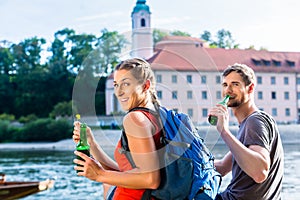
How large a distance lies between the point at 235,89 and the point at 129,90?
491 mm

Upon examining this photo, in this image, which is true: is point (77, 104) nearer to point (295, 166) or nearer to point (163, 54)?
point (163, 54)

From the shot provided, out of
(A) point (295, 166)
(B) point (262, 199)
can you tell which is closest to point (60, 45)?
(A) point (295, 166)

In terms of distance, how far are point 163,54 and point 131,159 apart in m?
0.35

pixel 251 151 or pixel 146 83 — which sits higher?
pixel 146 83

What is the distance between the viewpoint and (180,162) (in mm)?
1442

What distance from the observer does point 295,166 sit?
18.7 meters

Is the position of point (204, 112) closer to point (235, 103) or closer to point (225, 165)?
point (235, 103)

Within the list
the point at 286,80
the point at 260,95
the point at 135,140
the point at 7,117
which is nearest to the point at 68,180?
the point at 135,140

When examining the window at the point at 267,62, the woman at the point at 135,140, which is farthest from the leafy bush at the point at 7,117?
the woman at the point at 135,140

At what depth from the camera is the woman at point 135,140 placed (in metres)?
1.37

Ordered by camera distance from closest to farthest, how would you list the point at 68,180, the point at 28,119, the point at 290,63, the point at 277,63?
the point at 68,180 → the point at 28,119 → the point at 290,63 → the point at 277,63

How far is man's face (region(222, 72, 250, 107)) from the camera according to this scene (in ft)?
5.86

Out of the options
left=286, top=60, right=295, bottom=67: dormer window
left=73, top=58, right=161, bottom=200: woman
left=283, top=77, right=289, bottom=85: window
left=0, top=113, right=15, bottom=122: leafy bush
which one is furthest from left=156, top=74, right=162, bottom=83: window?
left=286, top=60, right=295, bottom=67: dormer window

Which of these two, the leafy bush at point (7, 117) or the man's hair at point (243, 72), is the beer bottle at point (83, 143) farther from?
the leafy bush at point (7, 117)
